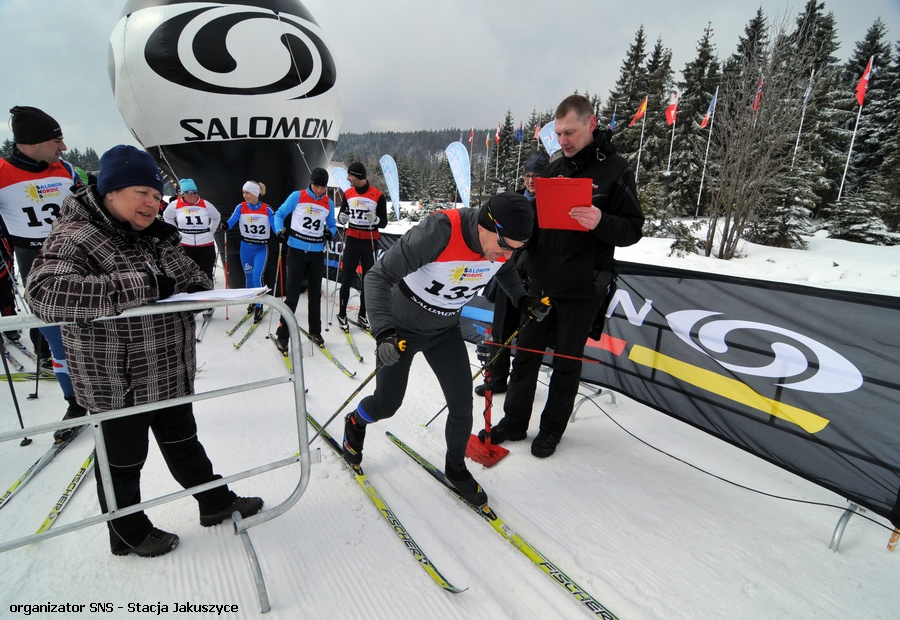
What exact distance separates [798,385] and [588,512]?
172cm

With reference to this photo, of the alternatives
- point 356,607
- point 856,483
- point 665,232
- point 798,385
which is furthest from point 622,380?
point 665,232

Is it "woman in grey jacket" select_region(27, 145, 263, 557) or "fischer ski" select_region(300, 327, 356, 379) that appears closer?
"woman in grey jacket" select_region(27, 145, 263, 557)

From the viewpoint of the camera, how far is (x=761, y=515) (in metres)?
2.70

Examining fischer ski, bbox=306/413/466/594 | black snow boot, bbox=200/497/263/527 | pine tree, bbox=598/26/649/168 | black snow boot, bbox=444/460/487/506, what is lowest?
fischer ski, bbox=306/413/466/594

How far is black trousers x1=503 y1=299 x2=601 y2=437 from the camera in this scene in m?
3.13

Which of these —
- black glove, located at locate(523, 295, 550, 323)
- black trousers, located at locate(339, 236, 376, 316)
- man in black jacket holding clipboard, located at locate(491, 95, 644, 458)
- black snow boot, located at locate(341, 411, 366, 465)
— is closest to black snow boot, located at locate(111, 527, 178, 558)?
black snow boot, located at locate(341, 411, 366, 465)

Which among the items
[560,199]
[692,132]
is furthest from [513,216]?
[692,132]

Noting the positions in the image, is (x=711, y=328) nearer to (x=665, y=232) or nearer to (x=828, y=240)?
(x=665, y=232)

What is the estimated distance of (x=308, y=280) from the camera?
5672mm

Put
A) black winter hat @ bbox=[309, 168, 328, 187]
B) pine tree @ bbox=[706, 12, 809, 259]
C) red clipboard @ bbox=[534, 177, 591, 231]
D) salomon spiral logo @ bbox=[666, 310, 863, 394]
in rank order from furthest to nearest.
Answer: pine tree @ bbox=[706, 12, 809, 259] → black winter hat @ bbox=[309, 168, 328, 187] → salomon spiral logo @ bbox=[666, 310, 863, 394] → red clipboard @ bbox=[534, 177, 591, 231]

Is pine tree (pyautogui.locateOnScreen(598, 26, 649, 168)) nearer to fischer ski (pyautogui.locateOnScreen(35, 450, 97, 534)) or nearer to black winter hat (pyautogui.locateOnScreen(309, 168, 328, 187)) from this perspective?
black winter hat (pyautogui.locateOnScreen(309, 168, 328, 187))

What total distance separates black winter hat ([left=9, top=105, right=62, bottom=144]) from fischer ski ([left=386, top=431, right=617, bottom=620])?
4079 mm

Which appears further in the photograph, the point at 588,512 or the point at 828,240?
the point at 828,240

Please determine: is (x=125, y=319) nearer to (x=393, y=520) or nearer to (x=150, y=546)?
(x=150, y=546)
